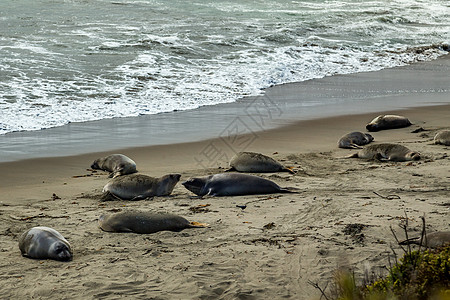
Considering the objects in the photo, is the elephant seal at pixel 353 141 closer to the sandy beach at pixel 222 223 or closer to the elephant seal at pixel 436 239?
the sandy beach at pixel 222 223

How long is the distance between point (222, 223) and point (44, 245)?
1482mm

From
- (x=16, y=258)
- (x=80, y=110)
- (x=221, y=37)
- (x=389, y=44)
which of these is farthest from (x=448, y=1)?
(x=16, y=258)

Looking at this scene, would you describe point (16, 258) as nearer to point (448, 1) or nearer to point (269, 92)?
point (269, 92)

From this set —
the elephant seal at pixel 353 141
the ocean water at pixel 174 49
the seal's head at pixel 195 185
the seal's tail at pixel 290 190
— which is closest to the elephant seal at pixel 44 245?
the seal's head at pixel 195 185

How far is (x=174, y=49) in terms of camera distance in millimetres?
17422

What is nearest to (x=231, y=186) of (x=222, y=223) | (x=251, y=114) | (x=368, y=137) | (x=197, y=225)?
(x=222, y=223)

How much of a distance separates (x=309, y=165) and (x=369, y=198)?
180 cm

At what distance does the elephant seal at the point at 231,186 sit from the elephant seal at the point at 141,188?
0.17 meters

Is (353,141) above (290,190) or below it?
below

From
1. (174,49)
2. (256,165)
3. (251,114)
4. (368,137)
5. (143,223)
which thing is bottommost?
(251,114)

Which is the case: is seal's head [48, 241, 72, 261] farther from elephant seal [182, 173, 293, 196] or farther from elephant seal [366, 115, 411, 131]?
elephant seal [366, 115, 411, 131]

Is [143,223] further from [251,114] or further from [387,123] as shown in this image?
[251,114]

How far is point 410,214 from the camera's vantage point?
524cm

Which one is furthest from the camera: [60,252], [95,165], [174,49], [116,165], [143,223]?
[174,49]
